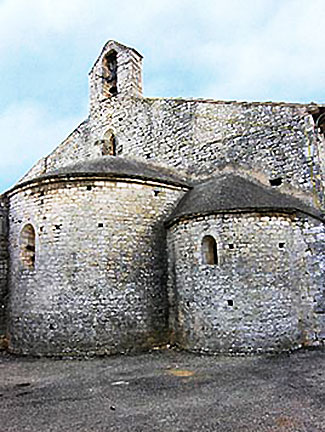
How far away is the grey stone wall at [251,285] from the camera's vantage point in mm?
9016

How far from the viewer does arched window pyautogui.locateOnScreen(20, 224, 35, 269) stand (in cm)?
1086

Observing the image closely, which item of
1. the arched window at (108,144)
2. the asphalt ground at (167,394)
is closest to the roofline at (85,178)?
the asphalt ground at (167,394)

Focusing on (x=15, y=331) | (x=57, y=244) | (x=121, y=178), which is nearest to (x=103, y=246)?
(x=57, y=244)

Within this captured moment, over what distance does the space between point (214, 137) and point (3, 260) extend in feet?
27.0

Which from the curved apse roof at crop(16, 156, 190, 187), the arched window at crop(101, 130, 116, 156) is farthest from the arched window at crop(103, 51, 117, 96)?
the curved apse roof at crop(16, 156, 190, 187)

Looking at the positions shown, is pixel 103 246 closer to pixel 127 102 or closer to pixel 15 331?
pixel 15 331

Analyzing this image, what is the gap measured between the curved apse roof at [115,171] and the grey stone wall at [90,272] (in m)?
0.24

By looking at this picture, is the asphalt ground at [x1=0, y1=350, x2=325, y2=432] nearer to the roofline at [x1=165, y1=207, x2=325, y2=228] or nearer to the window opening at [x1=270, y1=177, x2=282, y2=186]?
the roofline at [x1=165, y1=207, x2=325, y2=228]

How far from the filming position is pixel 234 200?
9.85 m

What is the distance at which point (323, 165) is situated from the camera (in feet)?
35.4

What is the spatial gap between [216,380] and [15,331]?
638 centimetres

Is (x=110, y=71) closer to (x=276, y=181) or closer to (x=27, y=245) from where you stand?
(x=27, y=245)

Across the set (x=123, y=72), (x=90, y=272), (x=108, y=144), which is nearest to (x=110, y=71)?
(x=123, y=72)

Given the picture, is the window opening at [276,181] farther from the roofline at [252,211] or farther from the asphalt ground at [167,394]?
the asphalt ground at [167,394]
